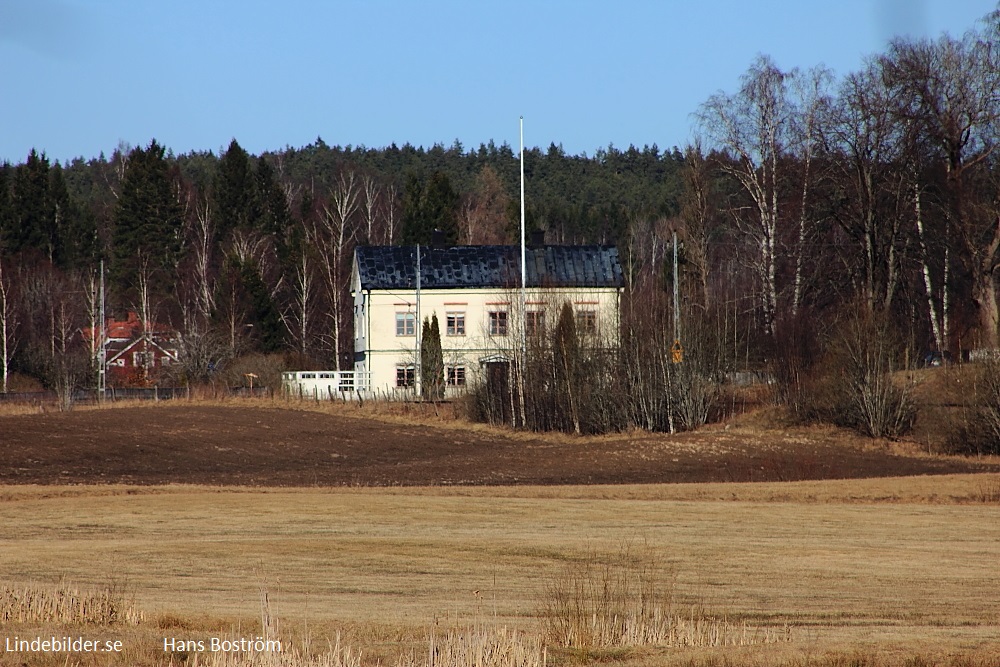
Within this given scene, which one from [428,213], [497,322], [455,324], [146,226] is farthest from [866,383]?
[146,226]

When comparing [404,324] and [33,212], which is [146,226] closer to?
[33,212]

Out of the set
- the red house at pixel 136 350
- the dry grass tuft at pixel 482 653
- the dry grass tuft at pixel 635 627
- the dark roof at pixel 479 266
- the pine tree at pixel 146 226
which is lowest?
the dry grass tuft at pixel 635 627

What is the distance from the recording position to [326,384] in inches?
2726

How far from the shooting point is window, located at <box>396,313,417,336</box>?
71688 millimetres

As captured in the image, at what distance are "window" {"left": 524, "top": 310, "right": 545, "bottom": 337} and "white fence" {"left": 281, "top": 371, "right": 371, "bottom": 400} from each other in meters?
11.5

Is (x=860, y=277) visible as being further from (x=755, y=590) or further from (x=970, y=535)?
(x=755, y=590)

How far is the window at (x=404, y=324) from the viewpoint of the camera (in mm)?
71688

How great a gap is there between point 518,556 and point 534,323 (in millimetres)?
33933

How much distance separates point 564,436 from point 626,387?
3.31 meters

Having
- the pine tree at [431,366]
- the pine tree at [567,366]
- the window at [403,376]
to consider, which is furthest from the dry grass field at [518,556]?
the window at [403,376]

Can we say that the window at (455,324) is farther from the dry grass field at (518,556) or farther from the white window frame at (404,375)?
the dry grass field at (518,556)

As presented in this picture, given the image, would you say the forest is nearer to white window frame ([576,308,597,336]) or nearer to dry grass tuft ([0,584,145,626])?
white window frame ([576,308,597,336])

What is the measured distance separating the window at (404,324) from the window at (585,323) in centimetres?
1848

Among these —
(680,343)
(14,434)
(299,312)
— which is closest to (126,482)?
(14,434)
